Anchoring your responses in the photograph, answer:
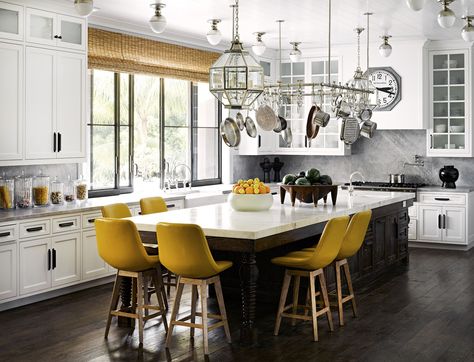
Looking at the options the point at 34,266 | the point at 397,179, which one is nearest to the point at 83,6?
the point at 34,266

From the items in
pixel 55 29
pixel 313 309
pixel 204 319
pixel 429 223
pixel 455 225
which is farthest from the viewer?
pixel 429 223

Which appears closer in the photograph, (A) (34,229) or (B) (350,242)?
(B) (350,242)

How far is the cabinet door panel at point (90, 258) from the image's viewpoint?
22.2ft

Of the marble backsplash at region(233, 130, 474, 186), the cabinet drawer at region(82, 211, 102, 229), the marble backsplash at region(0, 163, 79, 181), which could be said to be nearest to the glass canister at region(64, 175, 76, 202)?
the marble backsplash at region(0, 163, 79, 181)

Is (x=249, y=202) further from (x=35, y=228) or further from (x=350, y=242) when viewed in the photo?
(x=35, y=228)

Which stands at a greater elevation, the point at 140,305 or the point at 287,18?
the point at 287,18

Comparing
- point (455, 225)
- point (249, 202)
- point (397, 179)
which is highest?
point (397, 179)

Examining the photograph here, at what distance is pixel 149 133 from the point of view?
884cm

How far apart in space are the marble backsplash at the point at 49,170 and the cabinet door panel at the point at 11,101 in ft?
1.44

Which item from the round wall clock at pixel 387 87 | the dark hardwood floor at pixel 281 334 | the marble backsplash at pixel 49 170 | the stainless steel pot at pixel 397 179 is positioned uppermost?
the round wall clock at pixel 387 87

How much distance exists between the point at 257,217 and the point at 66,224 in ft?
6.31

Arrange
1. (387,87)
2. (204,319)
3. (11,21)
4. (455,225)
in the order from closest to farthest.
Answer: (204,319)
(11,21)
(455,225)
(387,87)

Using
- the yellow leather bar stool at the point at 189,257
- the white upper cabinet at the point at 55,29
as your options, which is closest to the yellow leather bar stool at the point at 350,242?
the yellow leather bar stool at the point at 189,257

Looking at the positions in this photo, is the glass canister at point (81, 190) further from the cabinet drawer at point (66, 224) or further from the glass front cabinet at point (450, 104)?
the glass front cabinet at point (450, 104)
